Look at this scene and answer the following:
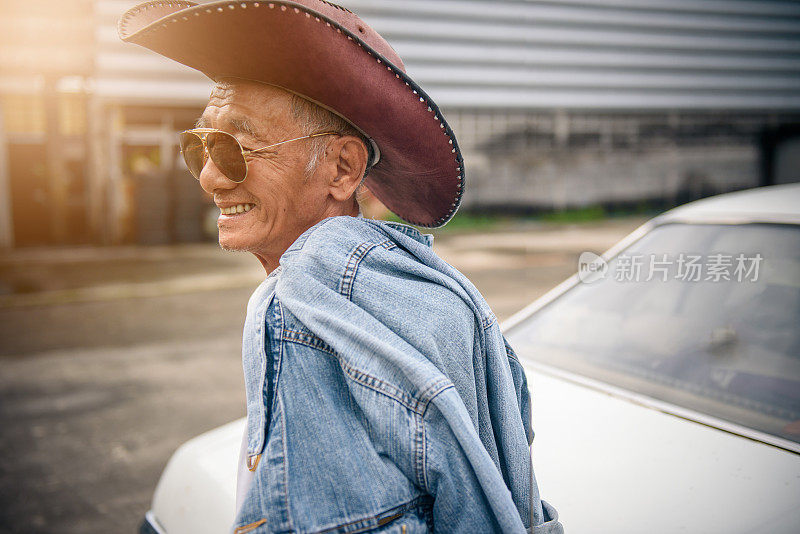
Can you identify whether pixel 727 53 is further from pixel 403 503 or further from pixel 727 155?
pixel 403 503

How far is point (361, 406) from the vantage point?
42.6 inches

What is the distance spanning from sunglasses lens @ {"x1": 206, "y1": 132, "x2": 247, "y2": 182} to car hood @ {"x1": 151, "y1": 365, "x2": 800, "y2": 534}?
854mm

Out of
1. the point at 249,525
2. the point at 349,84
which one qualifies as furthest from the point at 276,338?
the point at 349,84

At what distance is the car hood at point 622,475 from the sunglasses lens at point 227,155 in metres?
0.85

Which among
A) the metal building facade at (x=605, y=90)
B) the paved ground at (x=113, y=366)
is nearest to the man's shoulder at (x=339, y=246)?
the paved ground at (x=113, y=366)

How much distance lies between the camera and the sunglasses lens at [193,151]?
1463 mm

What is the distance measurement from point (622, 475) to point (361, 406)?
91 centimetres

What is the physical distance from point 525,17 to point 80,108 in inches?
441

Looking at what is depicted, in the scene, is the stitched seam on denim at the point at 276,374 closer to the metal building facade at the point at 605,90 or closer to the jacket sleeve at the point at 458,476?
the jacket sleeve at the point at 458,476

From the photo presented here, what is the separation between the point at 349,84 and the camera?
1.25 meters

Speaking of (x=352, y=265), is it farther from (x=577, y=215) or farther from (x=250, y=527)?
(x=577, y=215)

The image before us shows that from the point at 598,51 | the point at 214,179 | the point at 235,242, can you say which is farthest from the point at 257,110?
the point at 598,51

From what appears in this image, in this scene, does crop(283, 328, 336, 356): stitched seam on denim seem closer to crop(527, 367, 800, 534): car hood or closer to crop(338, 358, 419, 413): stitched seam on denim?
crop(338, 358, 419, 413): stitched seam on denim

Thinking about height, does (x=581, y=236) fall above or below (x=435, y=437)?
below
